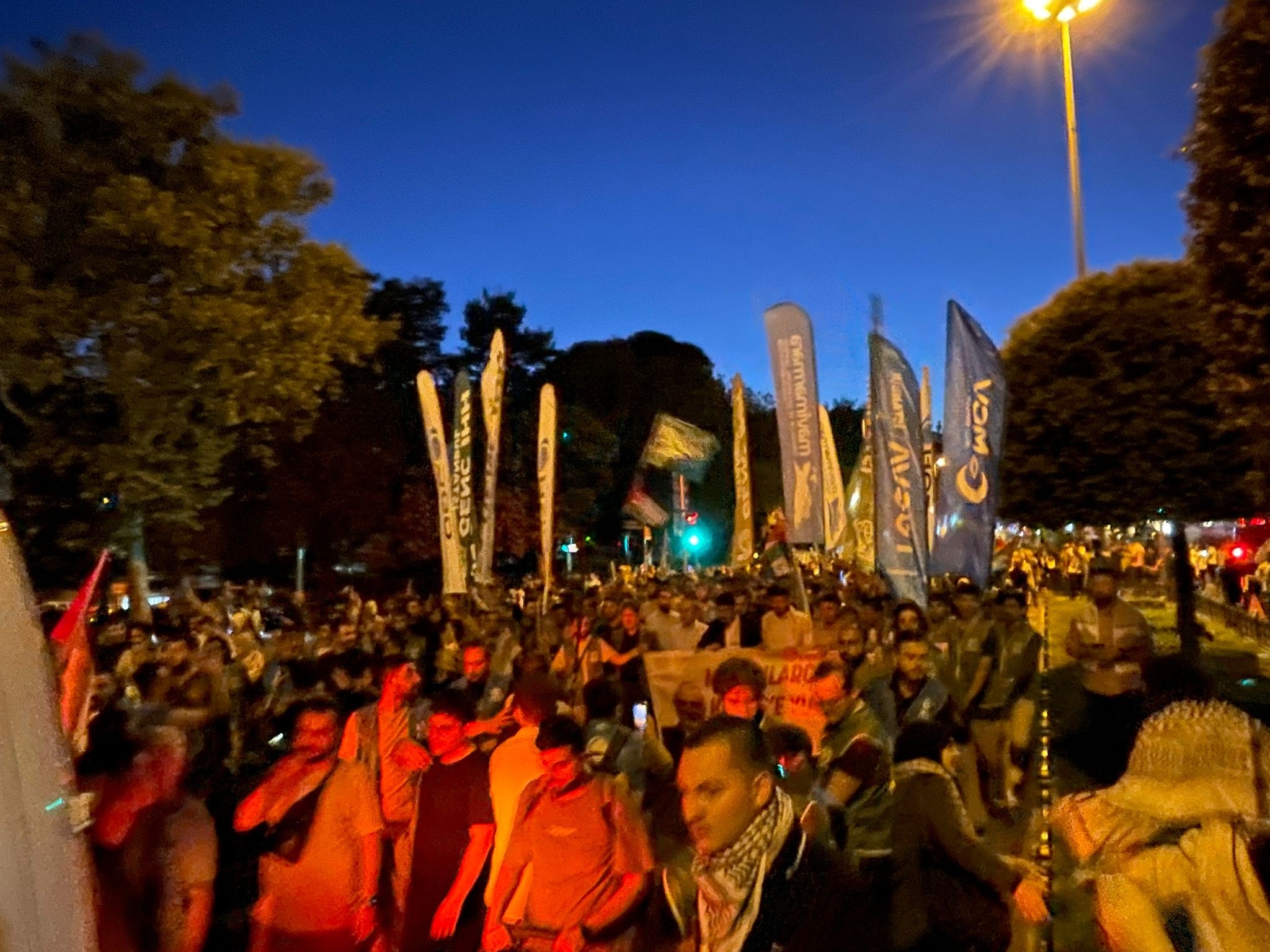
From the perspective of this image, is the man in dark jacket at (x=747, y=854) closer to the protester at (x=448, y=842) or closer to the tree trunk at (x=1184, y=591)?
the protester at (x=448, y=842)

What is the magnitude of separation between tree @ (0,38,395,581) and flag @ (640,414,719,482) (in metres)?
5.66

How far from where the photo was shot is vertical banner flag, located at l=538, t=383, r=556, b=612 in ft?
43.6

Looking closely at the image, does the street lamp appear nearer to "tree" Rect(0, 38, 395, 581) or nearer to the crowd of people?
the crowd of people

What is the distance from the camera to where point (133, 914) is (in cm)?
376

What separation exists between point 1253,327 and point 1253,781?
2837mm

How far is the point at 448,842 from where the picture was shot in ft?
15.5

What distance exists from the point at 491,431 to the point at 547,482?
947 mm

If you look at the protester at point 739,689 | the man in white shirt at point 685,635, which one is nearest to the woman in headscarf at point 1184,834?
the protester at point 739,689

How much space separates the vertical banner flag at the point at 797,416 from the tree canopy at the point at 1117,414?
6.87ft

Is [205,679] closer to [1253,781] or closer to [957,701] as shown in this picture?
[957,701]

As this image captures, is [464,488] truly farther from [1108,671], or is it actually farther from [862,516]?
[1108,671]

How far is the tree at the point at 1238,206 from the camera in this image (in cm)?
476

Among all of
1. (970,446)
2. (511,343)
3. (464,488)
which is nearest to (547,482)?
(464,488)

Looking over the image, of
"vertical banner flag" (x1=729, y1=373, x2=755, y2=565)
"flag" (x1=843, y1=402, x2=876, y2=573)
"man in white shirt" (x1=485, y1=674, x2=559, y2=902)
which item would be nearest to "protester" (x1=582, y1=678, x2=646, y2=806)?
"man in white shirt" (x1=485, y1=674, x2=559, y2=902)
